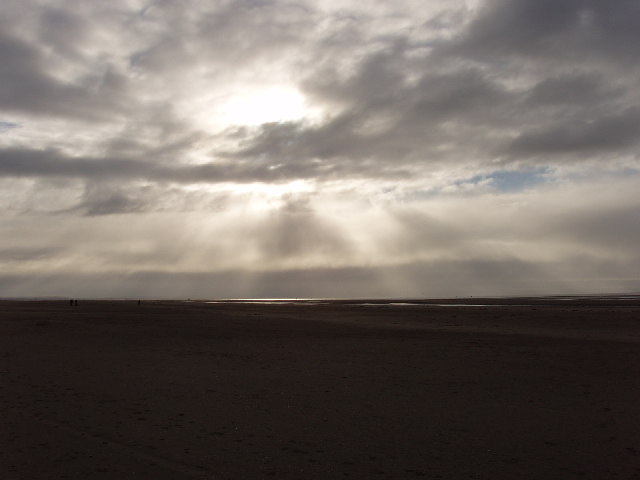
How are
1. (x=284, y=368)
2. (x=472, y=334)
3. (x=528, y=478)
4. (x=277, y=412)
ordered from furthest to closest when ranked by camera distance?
(x=472, y=334), (x=284, y=368), (x=277, y=412), (x=528, y=478)

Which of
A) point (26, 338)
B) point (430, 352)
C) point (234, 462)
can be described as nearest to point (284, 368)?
point (430, 352)

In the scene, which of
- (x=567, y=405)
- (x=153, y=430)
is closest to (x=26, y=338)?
(x=153, y=430)

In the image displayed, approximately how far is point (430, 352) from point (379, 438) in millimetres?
11661

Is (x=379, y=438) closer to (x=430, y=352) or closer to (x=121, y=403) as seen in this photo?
(x=121, y=403)

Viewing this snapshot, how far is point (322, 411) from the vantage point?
12.1 meters

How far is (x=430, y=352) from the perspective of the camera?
21203 mm

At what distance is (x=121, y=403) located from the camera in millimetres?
12766

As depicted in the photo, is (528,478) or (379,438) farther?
(379,438)

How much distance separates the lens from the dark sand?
8.69 m

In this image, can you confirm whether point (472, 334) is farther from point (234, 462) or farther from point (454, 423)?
point (234, 462)

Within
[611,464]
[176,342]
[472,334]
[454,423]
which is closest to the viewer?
[611,464]

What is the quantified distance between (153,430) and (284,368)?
772cm

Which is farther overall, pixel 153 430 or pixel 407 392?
pixel 407 392

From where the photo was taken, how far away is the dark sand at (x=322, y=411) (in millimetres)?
8688
